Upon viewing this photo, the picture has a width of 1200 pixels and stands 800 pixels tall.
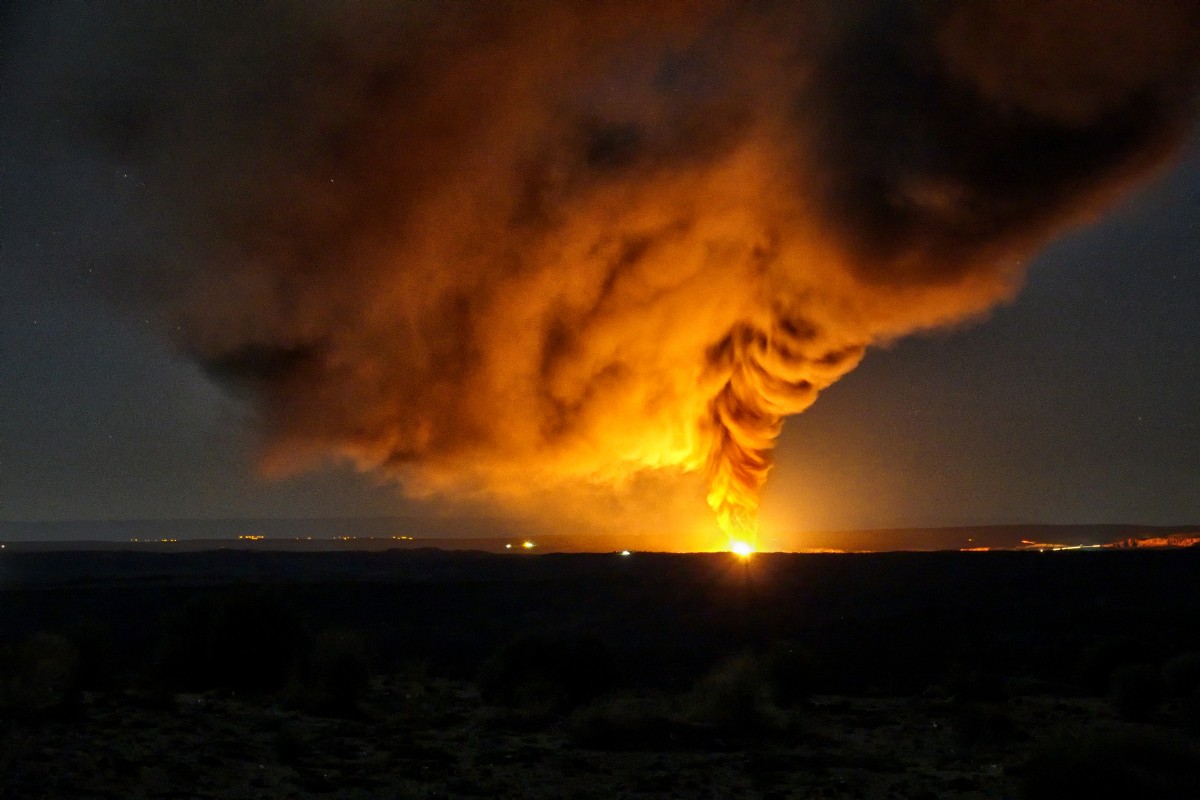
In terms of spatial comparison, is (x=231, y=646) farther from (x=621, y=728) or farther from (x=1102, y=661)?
(x=1102, y=661)

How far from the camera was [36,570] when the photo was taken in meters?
111

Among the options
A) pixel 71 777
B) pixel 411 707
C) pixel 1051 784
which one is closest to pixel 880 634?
pixel 411 707

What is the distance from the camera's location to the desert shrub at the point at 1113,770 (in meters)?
Result: 14.9

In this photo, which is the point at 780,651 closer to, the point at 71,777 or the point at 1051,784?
the point at 1051,784

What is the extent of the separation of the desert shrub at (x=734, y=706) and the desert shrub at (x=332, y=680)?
8.11 metres

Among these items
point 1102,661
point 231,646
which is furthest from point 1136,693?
point 231,646

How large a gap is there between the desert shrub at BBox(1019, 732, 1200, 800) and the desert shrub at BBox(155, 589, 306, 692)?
786 inches

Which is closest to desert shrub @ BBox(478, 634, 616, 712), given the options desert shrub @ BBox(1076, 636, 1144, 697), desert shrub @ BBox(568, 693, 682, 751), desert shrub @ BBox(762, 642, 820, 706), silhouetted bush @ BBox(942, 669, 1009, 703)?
desert shrub @ BBox(568, 693, 682, 751)

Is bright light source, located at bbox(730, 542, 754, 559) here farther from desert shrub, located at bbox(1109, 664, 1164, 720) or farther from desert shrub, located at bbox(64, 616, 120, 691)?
desert shrub, located at bbox(64, 616, 120, 691)

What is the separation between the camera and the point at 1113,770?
15047 millimetres

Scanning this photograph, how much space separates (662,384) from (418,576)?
147 ft

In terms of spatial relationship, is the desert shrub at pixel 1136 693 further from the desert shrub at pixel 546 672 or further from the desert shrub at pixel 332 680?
the desert shrub at pixel 332 680

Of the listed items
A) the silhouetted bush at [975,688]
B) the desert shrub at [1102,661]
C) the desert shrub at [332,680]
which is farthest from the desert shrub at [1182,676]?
the desert shrub at [332,680]

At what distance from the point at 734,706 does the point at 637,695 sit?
5482 mm
